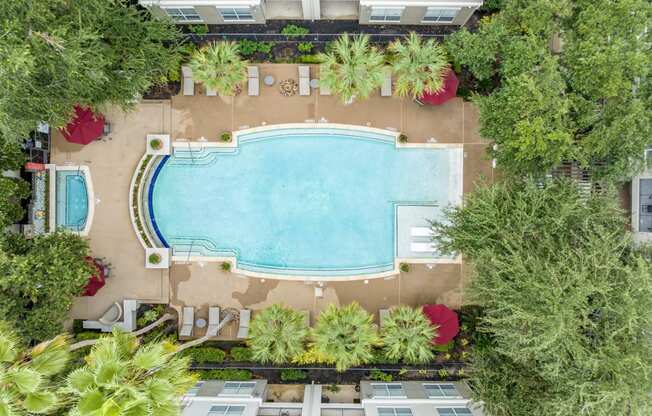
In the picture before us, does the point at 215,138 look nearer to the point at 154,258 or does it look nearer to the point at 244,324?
the point at 154,258

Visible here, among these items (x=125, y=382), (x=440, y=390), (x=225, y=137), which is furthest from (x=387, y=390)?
(x=225, y=137)

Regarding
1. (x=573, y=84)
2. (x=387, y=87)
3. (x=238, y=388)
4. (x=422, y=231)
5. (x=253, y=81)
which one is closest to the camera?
(x=573, y=84)

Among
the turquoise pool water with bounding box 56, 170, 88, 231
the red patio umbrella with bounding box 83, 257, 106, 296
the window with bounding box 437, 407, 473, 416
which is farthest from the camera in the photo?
the turquoise pool water with bounding box 56, 170, 88, 231

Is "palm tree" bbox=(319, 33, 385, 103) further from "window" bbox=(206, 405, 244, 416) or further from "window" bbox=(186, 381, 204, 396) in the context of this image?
"window" bbox=(186, 381, 204, 396)

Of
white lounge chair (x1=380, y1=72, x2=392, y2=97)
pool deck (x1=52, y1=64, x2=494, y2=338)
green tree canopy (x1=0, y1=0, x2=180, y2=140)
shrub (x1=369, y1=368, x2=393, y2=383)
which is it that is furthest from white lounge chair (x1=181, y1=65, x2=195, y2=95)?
shrub (x1=369, y1=368, x2=393, y2=383)

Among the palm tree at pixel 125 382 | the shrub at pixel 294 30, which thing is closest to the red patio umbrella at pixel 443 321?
the palm tree at pixel 125 382

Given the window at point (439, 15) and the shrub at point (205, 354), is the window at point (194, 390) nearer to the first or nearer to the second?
the shrub at point (205, 354)

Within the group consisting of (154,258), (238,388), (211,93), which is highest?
(211,93)
